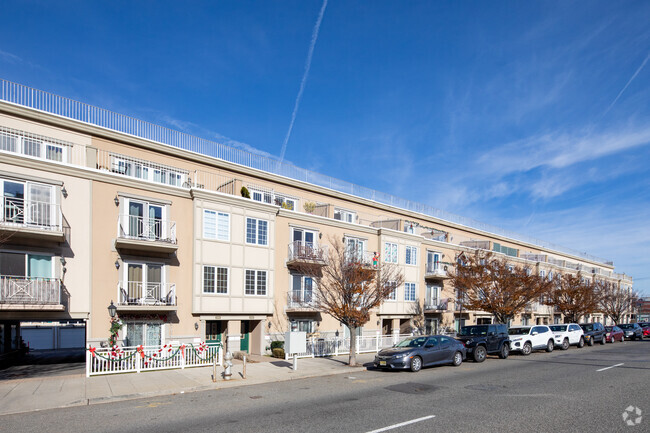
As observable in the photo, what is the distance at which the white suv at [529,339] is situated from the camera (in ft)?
82.6

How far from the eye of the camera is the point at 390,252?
3111 cm

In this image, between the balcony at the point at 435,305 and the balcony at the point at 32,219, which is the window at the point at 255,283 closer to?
the balcony at the point at 32,219

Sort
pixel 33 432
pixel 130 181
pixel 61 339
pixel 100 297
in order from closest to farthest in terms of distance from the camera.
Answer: pixel 33 432, pixel 100 297, pixel 130 181, pixel 61 339

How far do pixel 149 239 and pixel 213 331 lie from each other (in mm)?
6178

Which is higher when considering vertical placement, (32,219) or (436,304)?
(32,219)

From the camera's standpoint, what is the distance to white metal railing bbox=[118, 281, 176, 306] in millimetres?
18906

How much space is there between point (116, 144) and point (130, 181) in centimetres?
408

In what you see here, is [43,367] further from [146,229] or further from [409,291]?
[409,291]

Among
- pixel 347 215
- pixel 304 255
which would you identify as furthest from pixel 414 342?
pixel 347 215

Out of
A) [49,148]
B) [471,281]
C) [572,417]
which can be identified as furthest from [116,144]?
[471,281]

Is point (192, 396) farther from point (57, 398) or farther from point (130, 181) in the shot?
point (130, 181)

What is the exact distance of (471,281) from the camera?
32719mm

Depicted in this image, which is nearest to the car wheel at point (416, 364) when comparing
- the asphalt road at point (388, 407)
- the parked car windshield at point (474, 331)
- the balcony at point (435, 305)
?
the asphalt road at point (388, 407)

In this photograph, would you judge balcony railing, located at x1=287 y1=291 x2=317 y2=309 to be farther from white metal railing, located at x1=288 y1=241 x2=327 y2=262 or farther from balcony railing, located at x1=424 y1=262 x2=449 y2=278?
balcony railing, located at x1=424 y1=262 x2=449 y2=278
